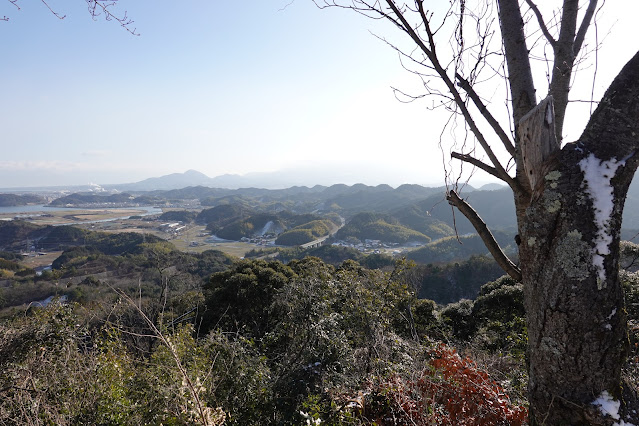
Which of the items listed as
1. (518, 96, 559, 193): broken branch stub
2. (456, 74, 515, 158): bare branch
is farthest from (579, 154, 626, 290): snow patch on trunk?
(456, 74, 515, 158): bare branch

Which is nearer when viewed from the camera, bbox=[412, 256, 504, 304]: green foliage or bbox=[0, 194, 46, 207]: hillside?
bbox=[412, 256, 504, 304]: green foliage

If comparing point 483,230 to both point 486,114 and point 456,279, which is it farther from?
point 456,279

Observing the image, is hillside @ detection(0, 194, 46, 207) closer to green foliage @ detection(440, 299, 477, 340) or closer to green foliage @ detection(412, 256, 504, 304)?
green foliage @ detection(412, 256, 504, 304)

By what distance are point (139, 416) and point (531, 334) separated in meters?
3.13

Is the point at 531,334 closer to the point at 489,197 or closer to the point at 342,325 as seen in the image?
the point at 342,325

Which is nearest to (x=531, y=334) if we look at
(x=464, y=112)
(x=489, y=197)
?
(x=464, y=112)

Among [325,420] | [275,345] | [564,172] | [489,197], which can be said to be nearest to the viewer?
[564,172]

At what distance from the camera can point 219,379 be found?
3.61 meters

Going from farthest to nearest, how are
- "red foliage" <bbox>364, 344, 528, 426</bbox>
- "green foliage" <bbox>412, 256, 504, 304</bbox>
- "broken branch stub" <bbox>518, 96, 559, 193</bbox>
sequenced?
"green foliage" <bbox>412, 256, 504, 304</bbox> < "red foliage" <bbox>364, 344, 528, 426</bbox> < "broken branch stub" <bbox>518, 96, 559, 193</bbox>

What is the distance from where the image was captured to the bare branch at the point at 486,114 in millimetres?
1516

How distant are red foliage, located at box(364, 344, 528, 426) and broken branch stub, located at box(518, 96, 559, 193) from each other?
1.54 meters

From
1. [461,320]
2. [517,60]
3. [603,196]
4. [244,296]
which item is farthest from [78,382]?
[461,320]

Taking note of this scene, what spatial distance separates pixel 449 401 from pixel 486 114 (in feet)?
6.93

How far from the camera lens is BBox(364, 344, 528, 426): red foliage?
210cm
